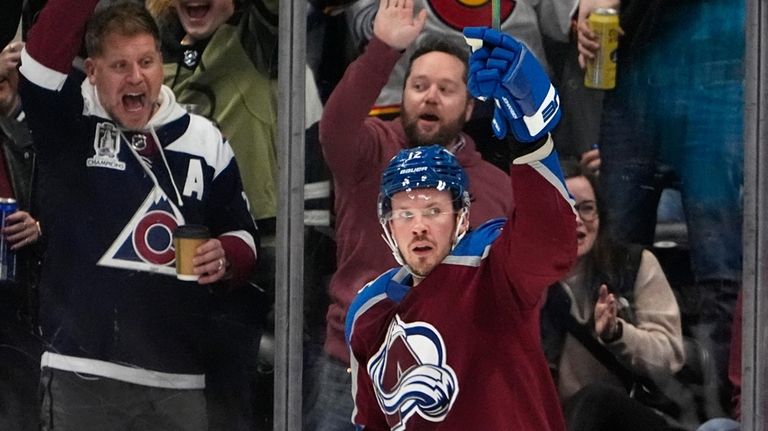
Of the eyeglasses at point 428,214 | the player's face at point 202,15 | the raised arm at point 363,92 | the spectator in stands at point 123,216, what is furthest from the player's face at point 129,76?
the eyeglasses at point 428,214

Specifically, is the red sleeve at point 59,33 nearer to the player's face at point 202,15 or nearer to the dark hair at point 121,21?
the dark hair at point 121,21

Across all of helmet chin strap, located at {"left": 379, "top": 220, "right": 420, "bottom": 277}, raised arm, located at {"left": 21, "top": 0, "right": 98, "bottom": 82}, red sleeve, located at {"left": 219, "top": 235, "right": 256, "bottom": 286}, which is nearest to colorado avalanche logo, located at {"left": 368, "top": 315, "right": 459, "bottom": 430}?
helmet chin strap, located at {"left": 379, "top": 220, "right": 420, "bottom": 277}

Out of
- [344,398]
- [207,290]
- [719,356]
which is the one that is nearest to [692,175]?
[719,356]

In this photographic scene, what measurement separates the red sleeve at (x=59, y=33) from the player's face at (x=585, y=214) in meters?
1.36

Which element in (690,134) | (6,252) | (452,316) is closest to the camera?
(452,316)

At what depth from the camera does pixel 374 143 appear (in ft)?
11.8

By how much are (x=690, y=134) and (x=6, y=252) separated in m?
1.85

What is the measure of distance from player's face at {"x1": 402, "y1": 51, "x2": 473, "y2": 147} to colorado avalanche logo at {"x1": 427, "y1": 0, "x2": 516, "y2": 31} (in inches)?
3.4

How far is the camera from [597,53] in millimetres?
3477

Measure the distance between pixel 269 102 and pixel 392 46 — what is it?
14.2 inches

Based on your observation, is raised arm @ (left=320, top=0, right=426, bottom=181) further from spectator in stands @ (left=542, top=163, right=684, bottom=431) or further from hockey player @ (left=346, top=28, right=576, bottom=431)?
spectator in stands @ (left=542, top=163, right=684, bottom=431)

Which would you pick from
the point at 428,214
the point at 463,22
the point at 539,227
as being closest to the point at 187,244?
the point at 428,214

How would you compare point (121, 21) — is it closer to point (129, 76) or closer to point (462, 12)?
point (129, 76)

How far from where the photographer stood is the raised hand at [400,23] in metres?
3.57
